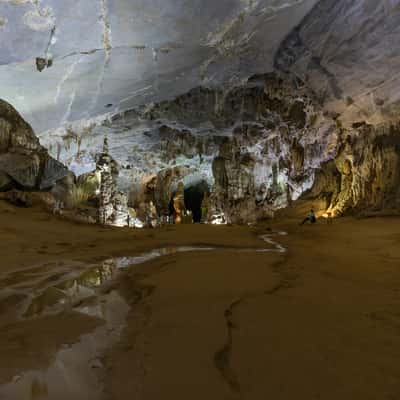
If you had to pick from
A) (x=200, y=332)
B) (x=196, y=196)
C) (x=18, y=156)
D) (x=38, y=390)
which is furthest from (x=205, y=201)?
(x=38, y=390)

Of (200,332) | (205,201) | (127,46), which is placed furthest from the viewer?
(205,201)

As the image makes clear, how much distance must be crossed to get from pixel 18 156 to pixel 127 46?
4.62 m

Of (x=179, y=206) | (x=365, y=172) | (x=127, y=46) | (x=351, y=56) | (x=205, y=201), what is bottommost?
(x=179, y=206)

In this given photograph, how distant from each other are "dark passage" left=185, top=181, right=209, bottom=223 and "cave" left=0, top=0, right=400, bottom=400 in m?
3.34

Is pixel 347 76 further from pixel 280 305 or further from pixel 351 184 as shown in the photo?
pixel 280 305

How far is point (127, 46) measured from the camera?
7285 millimetres

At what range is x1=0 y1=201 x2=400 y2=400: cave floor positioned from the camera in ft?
3.88

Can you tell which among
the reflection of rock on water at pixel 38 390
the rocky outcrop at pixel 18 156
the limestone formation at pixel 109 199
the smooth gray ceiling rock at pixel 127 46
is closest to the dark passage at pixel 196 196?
the limestone formation at pixel 109 199

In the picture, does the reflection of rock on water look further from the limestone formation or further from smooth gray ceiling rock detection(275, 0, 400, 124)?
the limestone formation

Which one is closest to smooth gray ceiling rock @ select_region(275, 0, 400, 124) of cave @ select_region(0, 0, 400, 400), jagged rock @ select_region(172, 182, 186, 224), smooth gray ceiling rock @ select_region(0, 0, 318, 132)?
cave @ select_region(0, 0, 400, 400)

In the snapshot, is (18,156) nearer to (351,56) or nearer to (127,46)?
(127,46)

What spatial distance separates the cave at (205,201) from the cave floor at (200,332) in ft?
0.04

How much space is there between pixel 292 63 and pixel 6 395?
1051cm

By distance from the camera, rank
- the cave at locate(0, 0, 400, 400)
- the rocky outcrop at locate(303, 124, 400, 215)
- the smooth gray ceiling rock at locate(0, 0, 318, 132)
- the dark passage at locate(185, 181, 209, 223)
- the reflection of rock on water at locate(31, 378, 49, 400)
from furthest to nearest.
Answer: the dark passage at locate(185, 181, 209, 223), the rocky outcrop at locate(303, 124, 400, 215), the smooth gray ceiling rock at locate(0, 0, 318, 132), the cave at locate(0, 0, 400, 400), the reflection of rock on water at locate(31, 378, 49, 400)
